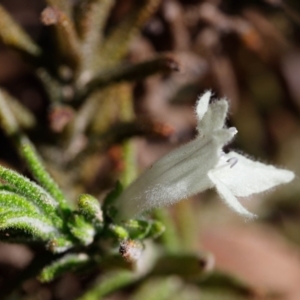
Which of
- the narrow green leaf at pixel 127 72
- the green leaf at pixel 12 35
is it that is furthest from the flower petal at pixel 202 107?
the green leaf at pixel 12 35

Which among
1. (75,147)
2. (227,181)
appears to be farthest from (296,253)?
(227,181)

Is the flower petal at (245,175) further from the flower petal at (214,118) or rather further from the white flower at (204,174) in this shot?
the flower petal at (214,118)

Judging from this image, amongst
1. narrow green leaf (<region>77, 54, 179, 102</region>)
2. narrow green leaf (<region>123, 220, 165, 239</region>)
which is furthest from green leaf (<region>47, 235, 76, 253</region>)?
narrow green leaf (<region>77, 54, 179, 102</region>)

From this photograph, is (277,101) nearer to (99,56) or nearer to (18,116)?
(99,56)

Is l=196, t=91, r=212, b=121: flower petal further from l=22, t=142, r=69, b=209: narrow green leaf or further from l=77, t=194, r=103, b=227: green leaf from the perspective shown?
l=22, t=142, r=69, b=209: narrow green leaf

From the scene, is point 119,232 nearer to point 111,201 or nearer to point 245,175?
point 111,201
